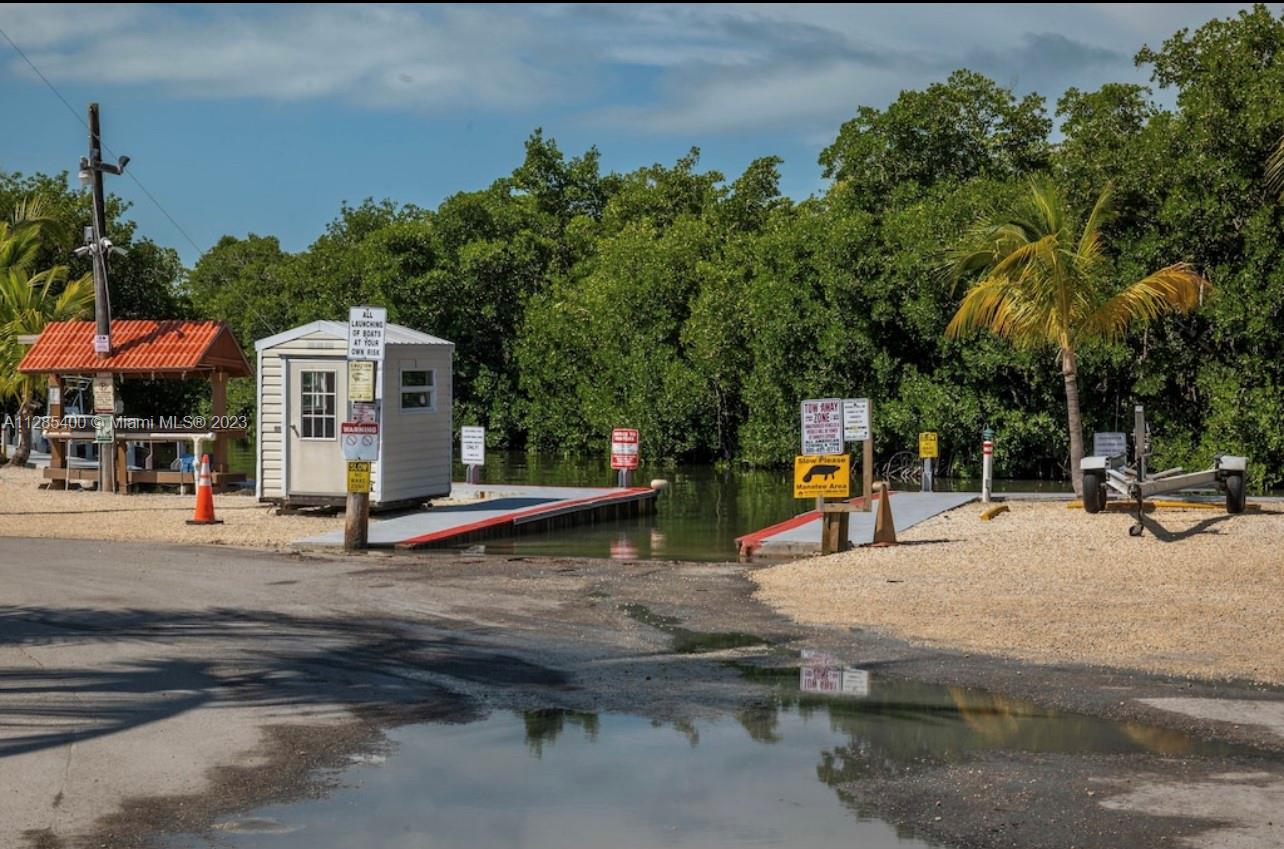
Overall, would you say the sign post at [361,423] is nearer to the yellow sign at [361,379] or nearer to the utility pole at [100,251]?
the yellow sign at [361,379]

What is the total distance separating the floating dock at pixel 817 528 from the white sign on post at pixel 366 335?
5.29 meters

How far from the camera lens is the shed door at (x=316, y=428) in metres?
24.7

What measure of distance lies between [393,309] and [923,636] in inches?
1993

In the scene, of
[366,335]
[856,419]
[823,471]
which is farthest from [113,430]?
[823,471]

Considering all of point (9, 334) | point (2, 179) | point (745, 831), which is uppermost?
point (2, 179)

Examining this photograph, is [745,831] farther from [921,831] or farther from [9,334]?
[9,334]

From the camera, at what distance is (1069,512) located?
74.6 feet

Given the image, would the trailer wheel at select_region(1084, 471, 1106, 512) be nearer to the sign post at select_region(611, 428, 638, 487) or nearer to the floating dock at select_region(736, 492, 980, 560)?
the floating dock at select_region(736, 492, 980, 560)

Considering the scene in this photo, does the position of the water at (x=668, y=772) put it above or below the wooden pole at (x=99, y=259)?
below

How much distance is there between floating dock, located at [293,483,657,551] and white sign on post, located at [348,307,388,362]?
8.45 feet

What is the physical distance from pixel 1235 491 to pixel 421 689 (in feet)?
46.8

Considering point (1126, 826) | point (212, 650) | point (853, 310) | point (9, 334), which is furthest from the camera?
point (853, 310)

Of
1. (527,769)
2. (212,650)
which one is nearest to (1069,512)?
(212,650)

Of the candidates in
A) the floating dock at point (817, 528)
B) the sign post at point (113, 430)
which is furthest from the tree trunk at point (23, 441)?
the floating dock at point (817, 528)
